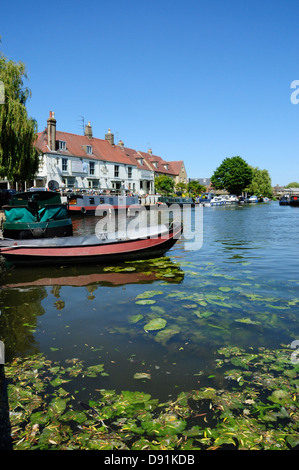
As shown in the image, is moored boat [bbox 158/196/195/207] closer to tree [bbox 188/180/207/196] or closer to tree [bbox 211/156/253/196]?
tree [bbox 188/180/207/196]

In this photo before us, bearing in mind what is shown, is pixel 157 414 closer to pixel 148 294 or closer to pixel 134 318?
pixel 134 318

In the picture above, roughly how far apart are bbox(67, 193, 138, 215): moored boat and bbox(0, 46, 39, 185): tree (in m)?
9.77

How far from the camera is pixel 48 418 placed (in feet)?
12.2

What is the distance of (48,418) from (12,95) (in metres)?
26.8

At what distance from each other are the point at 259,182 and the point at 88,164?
76910 mm

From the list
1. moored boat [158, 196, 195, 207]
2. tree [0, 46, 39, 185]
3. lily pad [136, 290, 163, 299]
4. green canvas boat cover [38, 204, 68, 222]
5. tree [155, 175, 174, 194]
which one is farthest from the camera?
tree [155, 175, 174, 194]

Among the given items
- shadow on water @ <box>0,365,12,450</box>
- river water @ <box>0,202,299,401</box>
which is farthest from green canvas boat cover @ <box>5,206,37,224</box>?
shadow on water @ <box>0,365,12,450</box>

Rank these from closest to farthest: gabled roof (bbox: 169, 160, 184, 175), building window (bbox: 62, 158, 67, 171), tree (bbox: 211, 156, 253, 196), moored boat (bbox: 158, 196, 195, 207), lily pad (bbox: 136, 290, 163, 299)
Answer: lily pad (bbox: 136, 290, 163, 299) < building window (bbox: 62, 158, 67, 171) < moored boat (bbox: 158, 196, 195, 207) < gabled roof (bbox: 169, 160, 184, 175) < tree (bbox: 211, 156, 253, 196)

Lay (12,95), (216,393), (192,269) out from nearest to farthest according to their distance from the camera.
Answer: (216,393), (192,269), (12,95)

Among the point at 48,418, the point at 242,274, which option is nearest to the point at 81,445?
the point at 48,418

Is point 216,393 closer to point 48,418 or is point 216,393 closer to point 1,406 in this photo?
point 48,418

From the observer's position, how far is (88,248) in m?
12.1

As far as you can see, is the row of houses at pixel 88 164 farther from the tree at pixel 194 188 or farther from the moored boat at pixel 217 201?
the tree at pixel 194 188

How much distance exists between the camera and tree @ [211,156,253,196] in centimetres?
10206
